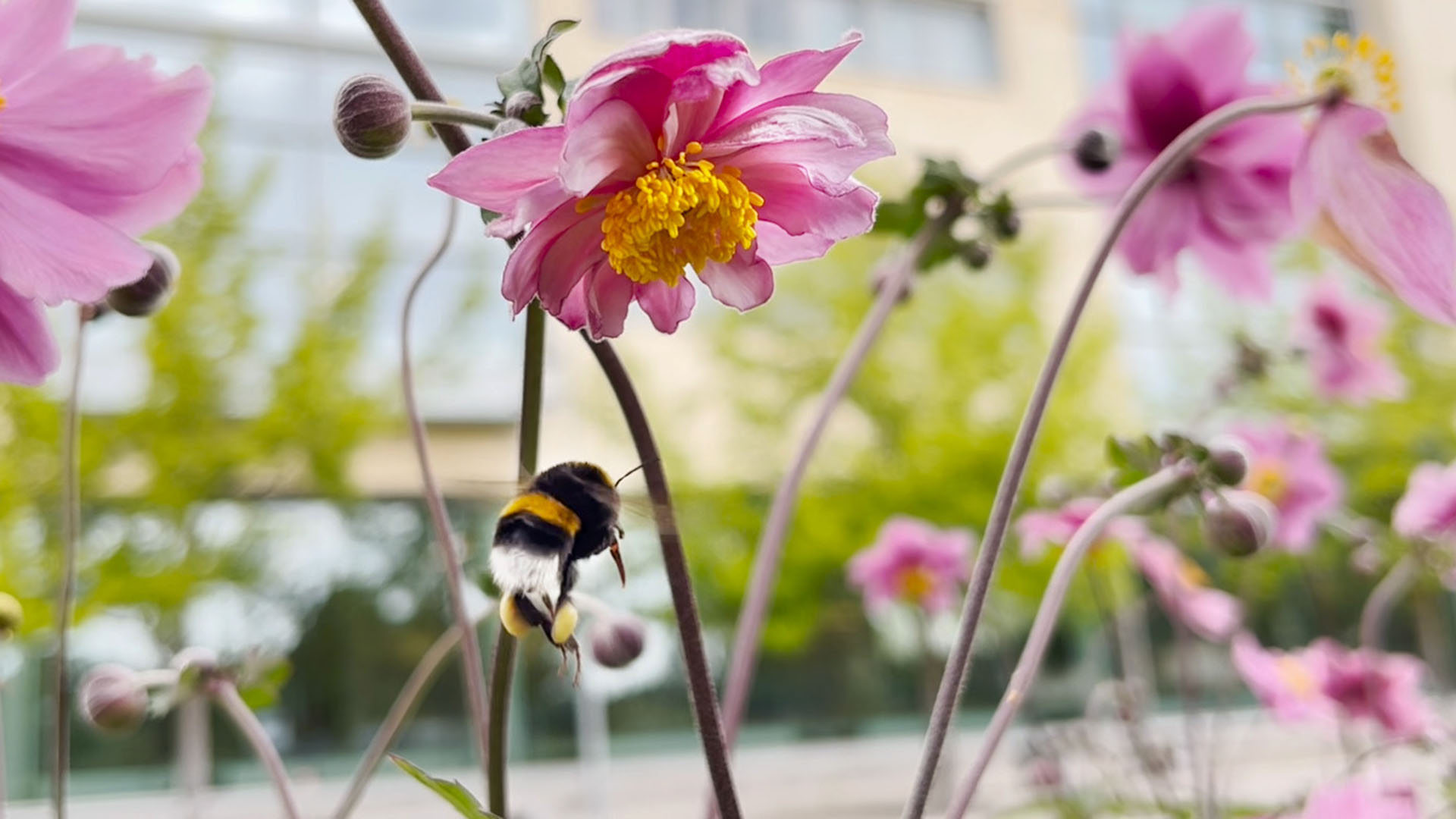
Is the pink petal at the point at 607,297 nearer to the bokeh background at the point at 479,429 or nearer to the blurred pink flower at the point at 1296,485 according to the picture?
the blurred pink flower at the point at 1296,485

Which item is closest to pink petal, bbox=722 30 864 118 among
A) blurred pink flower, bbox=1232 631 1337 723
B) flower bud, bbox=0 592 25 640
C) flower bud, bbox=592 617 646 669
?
flower bud, bbox=592 617 646 669

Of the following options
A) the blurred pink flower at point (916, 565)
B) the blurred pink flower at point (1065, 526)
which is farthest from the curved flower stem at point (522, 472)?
the blurred pink flower at point (916, 565)

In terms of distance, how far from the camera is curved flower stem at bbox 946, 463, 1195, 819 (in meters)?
0.32

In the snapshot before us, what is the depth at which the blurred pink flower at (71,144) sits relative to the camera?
0.85 feet

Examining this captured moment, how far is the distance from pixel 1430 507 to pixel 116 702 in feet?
2.53

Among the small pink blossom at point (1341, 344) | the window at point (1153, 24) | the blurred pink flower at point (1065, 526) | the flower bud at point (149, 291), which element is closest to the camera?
the flower bud at point (149, 291)

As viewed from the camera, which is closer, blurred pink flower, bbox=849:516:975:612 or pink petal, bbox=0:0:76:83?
pink petal, bbox=0:0:76:83

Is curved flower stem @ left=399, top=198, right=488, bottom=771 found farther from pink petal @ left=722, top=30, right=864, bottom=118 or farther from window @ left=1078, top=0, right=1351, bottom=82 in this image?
window @ left=1078, top=0, right=1351, bottom=82

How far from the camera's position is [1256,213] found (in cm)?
46

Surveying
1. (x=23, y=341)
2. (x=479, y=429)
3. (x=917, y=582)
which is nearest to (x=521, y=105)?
(x=23, y=341)

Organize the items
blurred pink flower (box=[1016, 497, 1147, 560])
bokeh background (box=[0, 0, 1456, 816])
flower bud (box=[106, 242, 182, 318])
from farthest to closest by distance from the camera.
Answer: bokeh background (box=[0, 0, 1456, 816])
blurred pink flower (box=[1016, 497, 1147, 560])
flower bud (box=[106, 242, 182, 318])

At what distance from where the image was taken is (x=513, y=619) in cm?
30

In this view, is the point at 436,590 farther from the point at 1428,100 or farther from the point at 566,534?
the point at 1428,100

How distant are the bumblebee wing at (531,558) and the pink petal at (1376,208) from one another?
0.64ft
